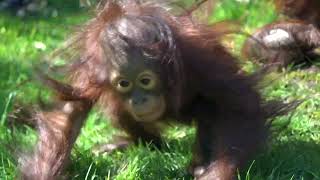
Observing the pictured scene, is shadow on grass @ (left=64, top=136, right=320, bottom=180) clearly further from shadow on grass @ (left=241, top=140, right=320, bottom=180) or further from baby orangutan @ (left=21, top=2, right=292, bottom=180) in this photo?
baby orangutan @ (left=21, top=2, right=292, bottom=180)

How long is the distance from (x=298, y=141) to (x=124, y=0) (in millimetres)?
897

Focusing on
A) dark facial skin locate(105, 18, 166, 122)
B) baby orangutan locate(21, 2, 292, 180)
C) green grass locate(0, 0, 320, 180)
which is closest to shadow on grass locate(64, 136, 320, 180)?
green grass locate(0, 0, 320, 180)

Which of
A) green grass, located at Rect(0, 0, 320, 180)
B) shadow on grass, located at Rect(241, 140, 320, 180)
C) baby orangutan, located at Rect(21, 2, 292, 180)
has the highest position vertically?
baby orangutan, located at Rect(21, 2, 292, 180)

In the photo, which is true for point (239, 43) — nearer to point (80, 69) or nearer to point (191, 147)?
point (191, 147)

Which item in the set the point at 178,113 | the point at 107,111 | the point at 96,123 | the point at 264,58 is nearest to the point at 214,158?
the point at 178,113

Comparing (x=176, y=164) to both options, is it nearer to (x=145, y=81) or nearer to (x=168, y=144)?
(x=168, y=144)

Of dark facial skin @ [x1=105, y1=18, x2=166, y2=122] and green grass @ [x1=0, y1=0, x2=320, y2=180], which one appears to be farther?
green grass @ [x1=0, y1=0, x2=320, y2=180]

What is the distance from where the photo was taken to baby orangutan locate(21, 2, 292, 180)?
285 cm

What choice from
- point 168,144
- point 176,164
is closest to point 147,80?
point 176,164

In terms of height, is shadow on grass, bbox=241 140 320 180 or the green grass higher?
shadow on grass, bbox=241 140 320 180

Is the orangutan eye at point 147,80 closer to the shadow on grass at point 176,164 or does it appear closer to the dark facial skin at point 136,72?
the dark facial skin at point 136,72

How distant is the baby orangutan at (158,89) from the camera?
2.85 m

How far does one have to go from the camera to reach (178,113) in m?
3.07

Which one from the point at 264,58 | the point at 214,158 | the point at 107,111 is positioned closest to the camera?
the point at 214,158
